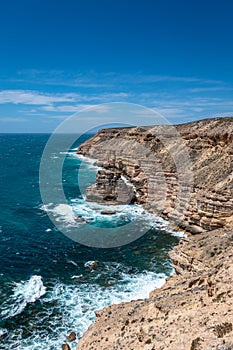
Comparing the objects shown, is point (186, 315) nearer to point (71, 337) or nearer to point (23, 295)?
point (71, 337)

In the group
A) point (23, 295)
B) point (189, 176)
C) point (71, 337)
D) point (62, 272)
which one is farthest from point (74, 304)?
point (189, 176)

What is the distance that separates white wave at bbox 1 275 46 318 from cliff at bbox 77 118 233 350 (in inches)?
356

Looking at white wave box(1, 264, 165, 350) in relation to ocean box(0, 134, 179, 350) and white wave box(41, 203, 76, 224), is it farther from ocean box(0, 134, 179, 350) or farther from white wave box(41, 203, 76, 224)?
white wave box(41, 203, 76, 224)

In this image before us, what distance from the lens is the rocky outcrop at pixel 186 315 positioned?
1576 centimetres

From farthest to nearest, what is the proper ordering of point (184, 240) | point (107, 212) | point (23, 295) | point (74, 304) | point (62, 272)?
1. point (107, 212)
2. point (62, 272)
3. point (23, 295)
4. point (74, 304)
5. point (184, 240)

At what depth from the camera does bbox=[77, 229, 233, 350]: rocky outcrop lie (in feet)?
51.7

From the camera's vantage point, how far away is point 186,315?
18031 millimetres

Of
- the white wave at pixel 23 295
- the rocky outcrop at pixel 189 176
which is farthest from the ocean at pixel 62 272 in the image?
the rocky outcrop at pixel 189 176

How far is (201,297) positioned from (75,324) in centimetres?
1424

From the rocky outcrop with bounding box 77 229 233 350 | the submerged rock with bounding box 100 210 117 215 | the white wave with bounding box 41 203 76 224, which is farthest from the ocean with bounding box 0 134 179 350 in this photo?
the rocky outcrop with bounding box 77 229 233 350

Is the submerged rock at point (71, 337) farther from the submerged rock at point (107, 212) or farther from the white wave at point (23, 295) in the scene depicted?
the submerged rock at point (107, 212)

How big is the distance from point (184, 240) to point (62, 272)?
15756 mm

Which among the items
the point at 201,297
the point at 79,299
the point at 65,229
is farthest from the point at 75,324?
the point at 65,229

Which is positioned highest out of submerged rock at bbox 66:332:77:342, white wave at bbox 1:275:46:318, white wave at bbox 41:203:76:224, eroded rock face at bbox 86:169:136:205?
Answer: eroded rock face at bbox 86:169:136:205
